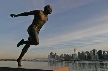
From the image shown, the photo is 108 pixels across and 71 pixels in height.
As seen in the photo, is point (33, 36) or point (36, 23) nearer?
point (33, 36)

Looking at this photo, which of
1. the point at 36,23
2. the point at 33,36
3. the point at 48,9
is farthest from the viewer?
the point at 36,23

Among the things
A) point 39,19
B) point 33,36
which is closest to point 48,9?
point 39,19

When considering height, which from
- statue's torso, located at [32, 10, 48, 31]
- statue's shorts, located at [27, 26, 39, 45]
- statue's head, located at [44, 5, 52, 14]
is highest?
statue's head, located at [44, 5, 52, 14]

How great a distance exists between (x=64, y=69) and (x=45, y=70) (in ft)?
3.73

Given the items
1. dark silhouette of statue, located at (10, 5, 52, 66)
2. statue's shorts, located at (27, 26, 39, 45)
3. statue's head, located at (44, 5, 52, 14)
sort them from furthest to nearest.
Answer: statue's head, located at (44, 5, 52, 14)
dark silhouette of statue, located at (10, 5, 52, 66)
statue's shorts, located at (27, 26, 39, 45)

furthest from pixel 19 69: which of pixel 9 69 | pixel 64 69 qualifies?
pixel 64 69

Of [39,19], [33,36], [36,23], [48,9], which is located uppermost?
[48,9]

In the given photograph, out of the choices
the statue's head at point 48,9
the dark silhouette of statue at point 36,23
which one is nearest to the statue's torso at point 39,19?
the dark silhouette of statue at point 36,23

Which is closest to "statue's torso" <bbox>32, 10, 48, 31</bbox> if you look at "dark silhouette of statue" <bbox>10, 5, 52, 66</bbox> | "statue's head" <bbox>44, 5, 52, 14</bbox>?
"dark silhouette of statue" <bbox>10, 5, 52, 66</bbox>

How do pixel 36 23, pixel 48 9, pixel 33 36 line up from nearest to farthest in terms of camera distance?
pixel 33 36, pixel 48 9, pixel 36 23

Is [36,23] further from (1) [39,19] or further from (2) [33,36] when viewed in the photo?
(2) [33,36]

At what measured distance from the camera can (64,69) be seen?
21.2 feet

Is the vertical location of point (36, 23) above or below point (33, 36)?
above

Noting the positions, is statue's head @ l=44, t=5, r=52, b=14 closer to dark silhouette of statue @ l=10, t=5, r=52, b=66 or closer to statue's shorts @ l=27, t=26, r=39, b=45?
dark silhouette of statue @ l=10, t=5, r=52, b=66
